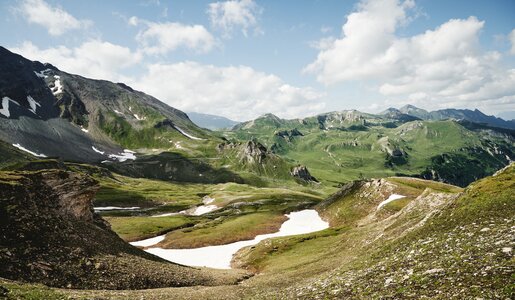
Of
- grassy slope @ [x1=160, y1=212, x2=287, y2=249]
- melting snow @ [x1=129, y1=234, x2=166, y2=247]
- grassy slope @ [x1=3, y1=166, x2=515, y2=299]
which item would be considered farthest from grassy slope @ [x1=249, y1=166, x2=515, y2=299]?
melting snow @ [x1=129, y1=234, x2=166, y2=247]

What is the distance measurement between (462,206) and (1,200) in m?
47.7

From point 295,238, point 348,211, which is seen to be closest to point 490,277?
point 295,238

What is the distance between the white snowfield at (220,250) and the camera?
79344 mm

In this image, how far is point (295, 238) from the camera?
79.1 meters

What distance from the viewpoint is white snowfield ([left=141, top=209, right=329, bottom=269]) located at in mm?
79344

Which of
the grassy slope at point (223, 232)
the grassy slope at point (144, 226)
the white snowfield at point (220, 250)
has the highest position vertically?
the grassy slope at point (144, 226)

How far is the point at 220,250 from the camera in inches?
3442

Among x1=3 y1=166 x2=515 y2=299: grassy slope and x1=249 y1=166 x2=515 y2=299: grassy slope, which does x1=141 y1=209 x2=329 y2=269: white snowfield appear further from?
x1=249 y1=166 x2=515 y2=299: grassy slope

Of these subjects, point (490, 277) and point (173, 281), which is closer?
point (490, 277)

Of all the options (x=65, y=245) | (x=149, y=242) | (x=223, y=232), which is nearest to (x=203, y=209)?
(x=149, y=242)

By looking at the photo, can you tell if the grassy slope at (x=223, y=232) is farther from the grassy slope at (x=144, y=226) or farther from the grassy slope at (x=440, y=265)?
the grassy slope at (x=440, y=265)

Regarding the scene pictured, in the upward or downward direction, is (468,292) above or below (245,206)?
above

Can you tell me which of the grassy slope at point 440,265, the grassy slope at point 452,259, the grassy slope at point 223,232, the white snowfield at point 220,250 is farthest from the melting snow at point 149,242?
the grassy slope at point 452,259

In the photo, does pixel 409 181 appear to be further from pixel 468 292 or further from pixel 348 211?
pixel 468 292
